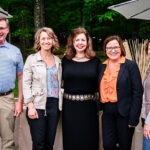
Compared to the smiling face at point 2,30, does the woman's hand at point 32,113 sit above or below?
below

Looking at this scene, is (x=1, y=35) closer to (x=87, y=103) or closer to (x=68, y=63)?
(x=68, y=63)

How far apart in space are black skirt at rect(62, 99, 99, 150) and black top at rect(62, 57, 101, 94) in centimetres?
16

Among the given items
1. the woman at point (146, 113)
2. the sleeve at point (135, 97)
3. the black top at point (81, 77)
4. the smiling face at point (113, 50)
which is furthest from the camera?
the black top at point (81, 77)

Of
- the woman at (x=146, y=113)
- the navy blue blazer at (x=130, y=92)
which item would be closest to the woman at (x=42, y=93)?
the navy blue blazer at (x=130, y=92)

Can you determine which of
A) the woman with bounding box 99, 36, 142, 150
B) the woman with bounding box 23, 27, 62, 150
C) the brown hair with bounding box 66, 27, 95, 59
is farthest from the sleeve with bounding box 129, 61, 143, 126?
the woman with bounding box 23, 27, 62, 150

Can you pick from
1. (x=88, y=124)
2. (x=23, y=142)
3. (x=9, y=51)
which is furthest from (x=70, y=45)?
(x=23, y=142)

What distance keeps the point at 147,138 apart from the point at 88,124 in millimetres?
866

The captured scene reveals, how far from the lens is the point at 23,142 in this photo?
3600 mm

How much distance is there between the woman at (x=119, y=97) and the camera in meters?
2.59

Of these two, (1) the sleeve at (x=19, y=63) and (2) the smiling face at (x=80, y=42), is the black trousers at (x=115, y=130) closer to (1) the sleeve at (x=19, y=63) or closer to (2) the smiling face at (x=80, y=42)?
(2) the smiling face at (x=80, y=42)

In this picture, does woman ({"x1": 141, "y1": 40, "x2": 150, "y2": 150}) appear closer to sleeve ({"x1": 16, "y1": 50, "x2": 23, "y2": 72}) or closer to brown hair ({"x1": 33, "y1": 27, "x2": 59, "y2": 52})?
brown hair ({"x1": 33, "y1": 27, "x2": 59, "y2": 52})

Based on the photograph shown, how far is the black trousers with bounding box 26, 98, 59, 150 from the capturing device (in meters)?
2.87

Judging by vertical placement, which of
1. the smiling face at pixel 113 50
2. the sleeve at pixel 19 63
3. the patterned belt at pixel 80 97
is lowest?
the patterned belt at pixel 80 97

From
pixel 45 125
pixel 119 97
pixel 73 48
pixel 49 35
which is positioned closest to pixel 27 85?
pixel 45 125
